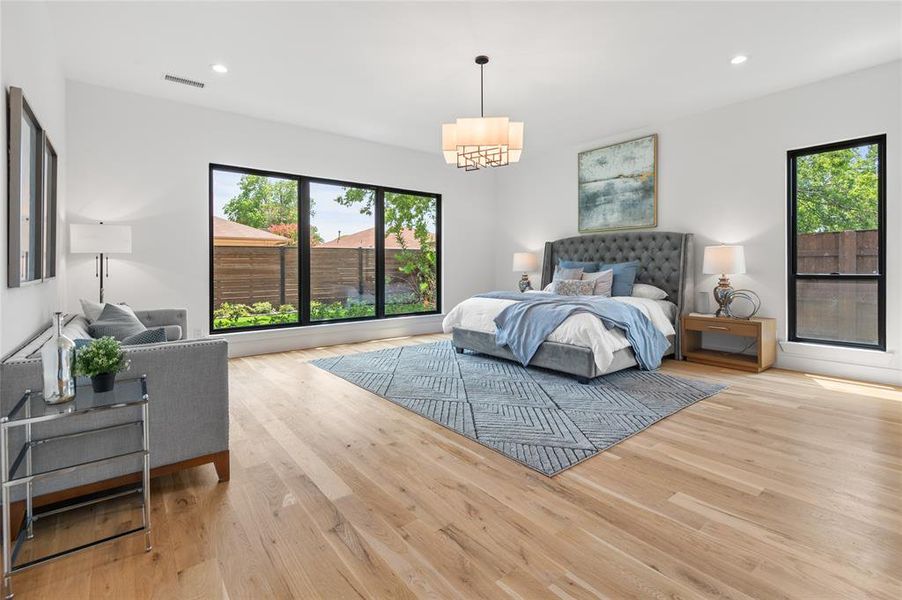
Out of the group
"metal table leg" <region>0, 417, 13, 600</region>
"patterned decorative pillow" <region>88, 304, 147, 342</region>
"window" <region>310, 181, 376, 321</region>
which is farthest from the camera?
"window" <region>310, 181, 376, 321</region>

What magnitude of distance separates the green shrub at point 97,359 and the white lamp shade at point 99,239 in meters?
2.61

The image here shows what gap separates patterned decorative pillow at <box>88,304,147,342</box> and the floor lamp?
1.12 m

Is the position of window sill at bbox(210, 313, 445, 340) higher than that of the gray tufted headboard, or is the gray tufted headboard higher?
the gray tufted headboard

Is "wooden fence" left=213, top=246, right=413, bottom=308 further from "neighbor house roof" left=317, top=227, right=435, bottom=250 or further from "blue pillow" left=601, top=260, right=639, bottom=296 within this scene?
"blue pillow" left=601, top=260, right=639, bottom=296

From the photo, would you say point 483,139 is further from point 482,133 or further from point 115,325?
point 115,325

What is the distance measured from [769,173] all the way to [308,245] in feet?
16.9

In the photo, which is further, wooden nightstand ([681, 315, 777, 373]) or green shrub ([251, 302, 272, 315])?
green shrub ([251, 302, 272, 315])

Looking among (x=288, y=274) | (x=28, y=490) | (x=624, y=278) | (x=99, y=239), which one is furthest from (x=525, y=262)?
(x=28, y=490)

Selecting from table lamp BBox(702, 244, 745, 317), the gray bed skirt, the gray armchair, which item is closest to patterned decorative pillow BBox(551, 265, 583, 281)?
table lamp BBox(702, 244, 745, 317)

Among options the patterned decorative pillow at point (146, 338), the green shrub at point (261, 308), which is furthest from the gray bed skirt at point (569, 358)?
the patterned decorative pillow at point (146, 338)

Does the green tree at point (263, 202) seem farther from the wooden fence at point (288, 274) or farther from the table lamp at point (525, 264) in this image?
the table lamp at point (525, 264)

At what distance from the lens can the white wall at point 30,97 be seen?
1945 millimetres

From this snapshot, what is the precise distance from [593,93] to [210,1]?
10.8 feet

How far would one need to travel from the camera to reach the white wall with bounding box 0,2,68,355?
6.38 feet
